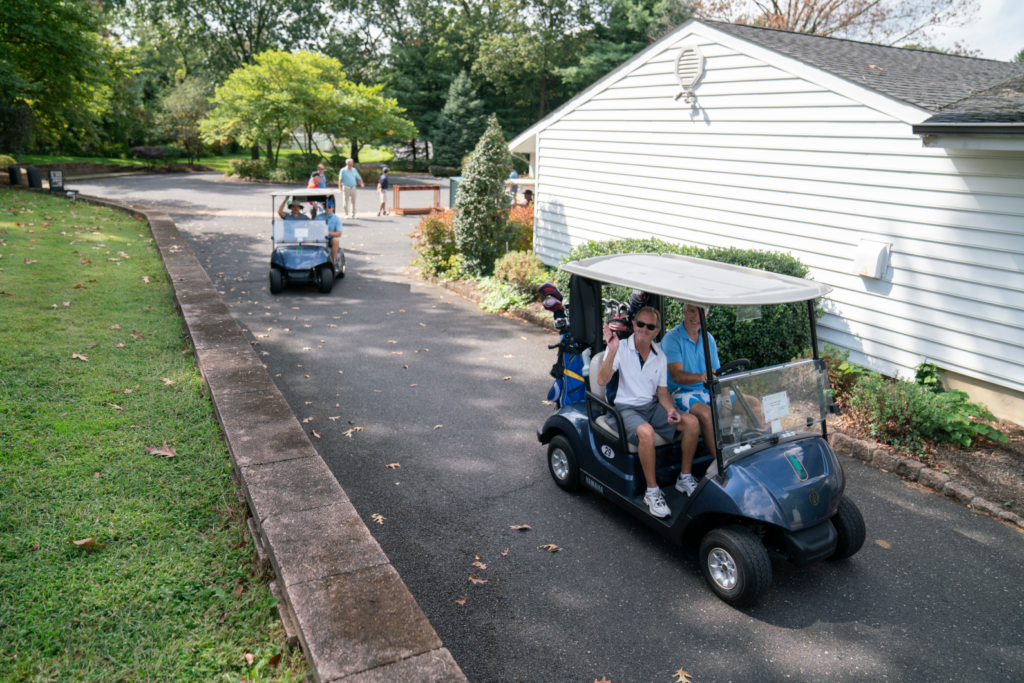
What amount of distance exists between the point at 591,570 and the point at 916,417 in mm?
3742

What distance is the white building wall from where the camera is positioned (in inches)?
257

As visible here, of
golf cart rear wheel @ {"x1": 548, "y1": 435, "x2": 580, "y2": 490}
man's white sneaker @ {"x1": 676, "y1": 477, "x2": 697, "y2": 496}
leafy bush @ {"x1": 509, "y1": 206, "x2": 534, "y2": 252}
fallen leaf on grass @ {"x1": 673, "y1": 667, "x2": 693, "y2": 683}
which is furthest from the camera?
leafy bush @ {"x1": 509, "y1": 206, "x2": 534, "y2": 252}

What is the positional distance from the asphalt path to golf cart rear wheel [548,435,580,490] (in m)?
0.13

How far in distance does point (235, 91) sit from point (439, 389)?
33564 mm

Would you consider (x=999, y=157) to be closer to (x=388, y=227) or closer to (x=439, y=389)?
(x=439, y=389)

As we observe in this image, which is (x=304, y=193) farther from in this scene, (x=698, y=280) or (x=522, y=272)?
(x=698, y=280)

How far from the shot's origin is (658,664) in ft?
11.5

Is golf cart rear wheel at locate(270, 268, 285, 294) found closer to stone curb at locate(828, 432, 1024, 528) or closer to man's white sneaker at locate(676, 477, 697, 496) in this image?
man's white sneaker at locate(676, 477, 697, 496)

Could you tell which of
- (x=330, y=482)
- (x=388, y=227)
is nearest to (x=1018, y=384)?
(x=330, y=482)

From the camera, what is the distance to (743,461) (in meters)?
4.07

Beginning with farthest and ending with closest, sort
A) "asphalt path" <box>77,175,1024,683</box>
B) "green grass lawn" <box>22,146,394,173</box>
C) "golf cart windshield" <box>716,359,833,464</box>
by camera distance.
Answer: "green grass lawn" <box>22,146,394,173</box> < "golf cart windshield" <box>716,359,833,464</box> < "asphalt path" <box>77,175,1024,683</box>

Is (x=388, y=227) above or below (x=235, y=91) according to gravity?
below

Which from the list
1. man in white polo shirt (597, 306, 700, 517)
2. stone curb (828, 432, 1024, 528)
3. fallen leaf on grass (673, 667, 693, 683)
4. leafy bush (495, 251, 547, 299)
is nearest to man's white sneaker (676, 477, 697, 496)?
man in white polo shirt (597, 306, 700, 517)

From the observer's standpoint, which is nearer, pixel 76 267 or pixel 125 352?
pixel 125 352
